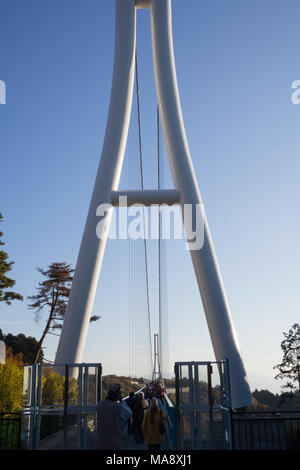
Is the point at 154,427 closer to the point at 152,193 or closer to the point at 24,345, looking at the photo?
the point at 152,193

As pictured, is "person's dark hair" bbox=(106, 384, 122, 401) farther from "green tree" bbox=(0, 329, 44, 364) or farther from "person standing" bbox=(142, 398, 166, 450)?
"green tree" bbox=(0, 329, 44, 364)

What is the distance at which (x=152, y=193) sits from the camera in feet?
42.5

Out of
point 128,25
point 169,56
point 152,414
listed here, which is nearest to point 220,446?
point 152,414

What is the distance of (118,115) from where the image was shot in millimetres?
13227

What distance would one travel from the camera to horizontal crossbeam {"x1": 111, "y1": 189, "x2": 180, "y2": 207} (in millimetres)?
12555

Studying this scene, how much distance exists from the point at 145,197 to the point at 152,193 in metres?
0.22

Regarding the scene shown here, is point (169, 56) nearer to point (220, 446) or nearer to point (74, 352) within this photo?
point (74, 352)

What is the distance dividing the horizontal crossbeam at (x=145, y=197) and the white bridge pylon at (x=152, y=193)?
3 cm

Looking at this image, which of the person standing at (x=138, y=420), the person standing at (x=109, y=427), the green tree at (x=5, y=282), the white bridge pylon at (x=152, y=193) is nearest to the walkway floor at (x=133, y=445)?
the person standing at (x=138, y=420)

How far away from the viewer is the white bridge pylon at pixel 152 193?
11242 millimetres

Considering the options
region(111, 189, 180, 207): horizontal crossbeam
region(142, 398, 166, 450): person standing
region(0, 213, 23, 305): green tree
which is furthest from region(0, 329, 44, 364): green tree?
region(142, 398, 166, 450): person standing

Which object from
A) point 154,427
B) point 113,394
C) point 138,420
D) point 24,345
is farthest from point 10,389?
point 24,345

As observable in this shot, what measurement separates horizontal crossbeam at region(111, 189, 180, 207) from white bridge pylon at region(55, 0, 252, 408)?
0.03 m

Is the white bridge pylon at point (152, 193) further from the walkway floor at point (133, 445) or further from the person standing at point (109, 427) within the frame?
the person standing at point (109, 427)
